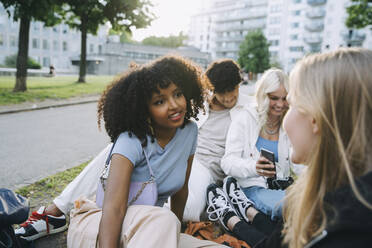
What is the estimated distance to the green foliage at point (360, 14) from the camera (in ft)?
51.8

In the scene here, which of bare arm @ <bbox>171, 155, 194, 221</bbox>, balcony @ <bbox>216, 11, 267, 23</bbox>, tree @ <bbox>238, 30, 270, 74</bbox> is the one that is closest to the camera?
bare arm @ <bbox>171, 155, 194, 221</bbox>

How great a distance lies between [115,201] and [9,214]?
0.72m

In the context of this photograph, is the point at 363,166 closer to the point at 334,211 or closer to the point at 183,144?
the point at 334,211

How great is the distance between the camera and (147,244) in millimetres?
1618

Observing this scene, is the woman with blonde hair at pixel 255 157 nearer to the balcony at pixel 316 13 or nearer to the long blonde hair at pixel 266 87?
the long blonde hair at pixel 266 87

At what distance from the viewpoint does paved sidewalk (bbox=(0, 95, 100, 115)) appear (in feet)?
33.1

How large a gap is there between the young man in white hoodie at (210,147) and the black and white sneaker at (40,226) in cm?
5

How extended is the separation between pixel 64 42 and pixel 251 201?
67.2 metres

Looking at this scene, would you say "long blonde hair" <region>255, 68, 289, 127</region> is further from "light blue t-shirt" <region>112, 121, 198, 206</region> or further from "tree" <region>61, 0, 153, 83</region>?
"tree" <region>61, 0, 153, 83</region>

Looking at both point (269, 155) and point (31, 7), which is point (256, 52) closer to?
point (31, 7)

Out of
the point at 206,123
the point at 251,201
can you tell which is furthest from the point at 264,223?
the point at 206,123

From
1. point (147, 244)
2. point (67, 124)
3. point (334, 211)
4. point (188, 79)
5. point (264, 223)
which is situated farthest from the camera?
point (67, 124)

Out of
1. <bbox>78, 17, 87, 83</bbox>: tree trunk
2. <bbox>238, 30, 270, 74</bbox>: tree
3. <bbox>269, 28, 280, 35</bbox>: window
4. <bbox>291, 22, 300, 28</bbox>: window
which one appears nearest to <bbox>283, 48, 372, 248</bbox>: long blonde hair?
<bbox>78, 17, 87, 83</bbox>: tree trunk

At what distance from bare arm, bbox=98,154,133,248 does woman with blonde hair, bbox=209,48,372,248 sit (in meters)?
0.99
